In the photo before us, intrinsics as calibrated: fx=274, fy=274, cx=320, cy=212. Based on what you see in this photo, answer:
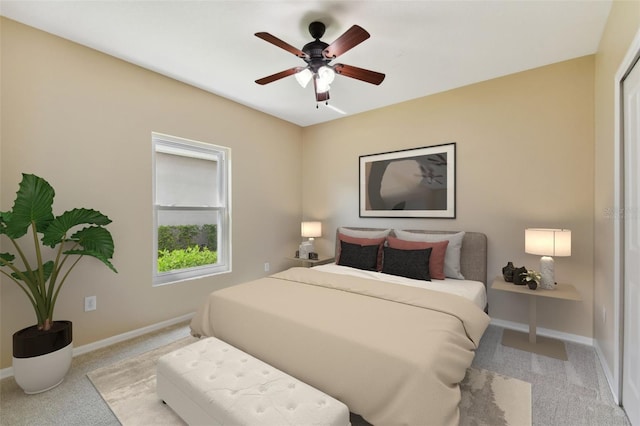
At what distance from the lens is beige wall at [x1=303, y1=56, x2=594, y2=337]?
8.66 ft

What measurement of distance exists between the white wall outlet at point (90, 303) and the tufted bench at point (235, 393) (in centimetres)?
137

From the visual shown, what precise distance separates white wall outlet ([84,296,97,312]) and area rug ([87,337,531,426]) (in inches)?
24.3

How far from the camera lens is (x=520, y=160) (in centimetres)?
292

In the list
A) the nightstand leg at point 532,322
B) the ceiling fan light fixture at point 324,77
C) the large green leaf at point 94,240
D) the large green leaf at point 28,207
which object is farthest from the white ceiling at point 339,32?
the nightstand leg at point 532,322

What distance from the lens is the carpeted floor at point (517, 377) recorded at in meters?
1.69

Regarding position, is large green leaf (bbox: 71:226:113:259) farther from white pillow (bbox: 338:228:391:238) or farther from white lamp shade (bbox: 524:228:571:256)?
white lamp shade (bbox: 524:228:571:256)

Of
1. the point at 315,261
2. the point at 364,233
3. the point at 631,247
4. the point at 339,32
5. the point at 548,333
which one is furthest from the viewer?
the point at 315,261

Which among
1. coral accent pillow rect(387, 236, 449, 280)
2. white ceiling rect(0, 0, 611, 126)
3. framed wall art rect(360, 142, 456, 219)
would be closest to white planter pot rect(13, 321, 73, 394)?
white ceiling rect(0, 0, 611, 126)

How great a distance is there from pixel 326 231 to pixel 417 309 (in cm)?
268

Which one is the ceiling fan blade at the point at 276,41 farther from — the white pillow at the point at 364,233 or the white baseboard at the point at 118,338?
the white baseboard at the point at 118,338

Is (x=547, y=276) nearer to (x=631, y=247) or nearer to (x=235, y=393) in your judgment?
(x=631, y=247)

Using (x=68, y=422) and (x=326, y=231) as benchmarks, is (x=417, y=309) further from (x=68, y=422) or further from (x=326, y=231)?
(x=326, y=231)

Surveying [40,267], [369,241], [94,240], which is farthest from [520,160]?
[40,267]

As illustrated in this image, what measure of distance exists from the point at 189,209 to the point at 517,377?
3.65m
